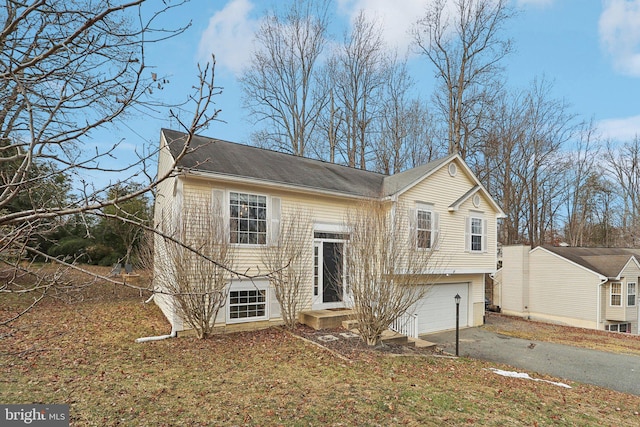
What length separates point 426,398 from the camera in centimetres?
522

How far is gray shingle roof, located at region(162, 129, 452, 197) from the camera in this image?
9492mm

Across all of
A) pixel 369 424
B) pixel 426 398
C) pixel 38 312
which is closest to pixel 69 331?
pixel 38 312

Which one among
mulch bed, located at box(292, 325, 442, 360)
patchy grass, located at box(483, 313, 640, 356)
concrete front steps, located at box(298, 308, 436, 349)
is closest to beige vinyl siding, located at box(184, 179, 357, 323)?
concrete front steps, located at box(298, 308, 436, 349)

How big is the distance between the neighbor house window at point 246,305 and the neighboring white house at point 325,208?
28 mm

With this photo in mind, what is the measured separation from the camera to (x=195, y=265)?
7.79 m

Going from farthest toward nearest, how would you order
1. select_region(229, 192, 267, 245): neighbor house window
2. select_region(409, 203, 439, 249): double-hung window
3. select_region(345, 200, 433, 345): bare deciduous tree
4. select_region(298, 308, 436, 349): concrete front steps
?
select_region(409, 203, 439, 249): double-hung window → select_region(229, 192, 267, 245): neighbor house window → select_region(298, 308, 436, 349): concrete front steps → select_region(345, 200, 433, 345): bare deciduous tree

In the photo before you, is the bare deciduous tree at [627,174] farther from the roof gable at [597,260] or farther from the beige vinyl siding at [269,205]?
the beige vinyl siding at [269,205]

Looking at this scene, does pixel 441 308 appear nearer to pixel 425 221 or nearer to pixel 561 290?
pixel 425 221

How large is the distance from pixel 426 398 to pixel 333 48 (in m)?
24.3

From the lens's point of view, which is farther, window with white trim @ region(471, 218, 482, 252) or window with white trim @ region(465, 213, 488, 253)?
window with white trim @ region(471, 218, 482, 252)

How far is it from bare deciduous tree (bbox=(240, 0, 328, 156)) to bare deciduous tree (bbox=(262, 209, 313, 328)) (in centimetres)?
1368

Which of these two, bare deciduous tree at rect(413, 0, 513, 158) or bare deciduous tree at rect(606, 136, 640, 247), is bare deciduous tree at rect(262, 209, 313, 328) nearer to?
bare deciduous tree at rect(413, 0, 513, 158)

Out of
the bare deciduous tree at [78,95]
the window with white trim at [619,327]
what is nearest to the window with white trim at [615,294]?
the window with white trim at [619,327]

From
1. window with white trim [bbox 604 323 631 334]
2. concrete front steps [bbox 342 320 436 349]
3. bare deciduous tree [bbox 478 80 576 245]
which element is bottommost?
window with white trim [bbox 604 323 631 334]
